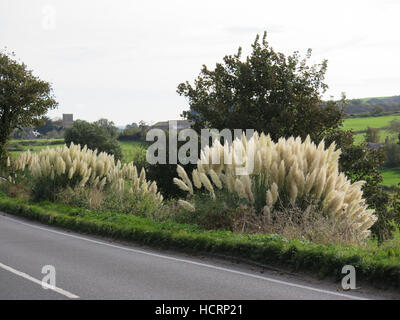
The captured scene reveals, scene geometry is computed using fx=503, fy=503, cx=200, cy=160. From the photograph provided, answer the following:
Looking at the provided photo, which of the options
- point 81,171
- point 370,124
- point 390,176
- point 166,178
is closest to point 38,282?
point 81,171

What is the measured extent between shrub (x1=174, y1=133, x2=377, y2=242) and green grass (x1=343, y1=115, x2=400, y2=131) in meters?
64.8

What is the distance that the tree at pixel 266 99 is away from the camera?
2227cm

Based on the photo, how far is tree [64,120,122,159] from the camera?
60469mm

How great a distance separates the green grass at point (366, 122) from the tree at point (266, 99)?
177 ft

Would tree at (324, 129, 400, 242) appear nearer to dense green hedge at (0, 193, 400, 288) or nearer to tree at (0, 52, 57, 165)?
dense green hedge at (0, 193, 400, 288)

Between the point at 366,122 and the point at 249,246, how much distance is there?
7925 cm

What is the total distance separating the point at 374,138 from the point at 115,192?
47.5 meters

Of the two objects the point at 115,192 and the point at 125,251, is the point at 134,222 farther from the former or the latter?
the point at 115,192

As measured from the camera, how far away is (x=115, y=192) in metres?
18.6

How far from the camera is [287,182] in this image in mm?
12266

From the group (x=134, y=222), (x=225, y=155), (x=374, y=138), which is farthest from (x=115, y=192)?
(x=374, y=138)
